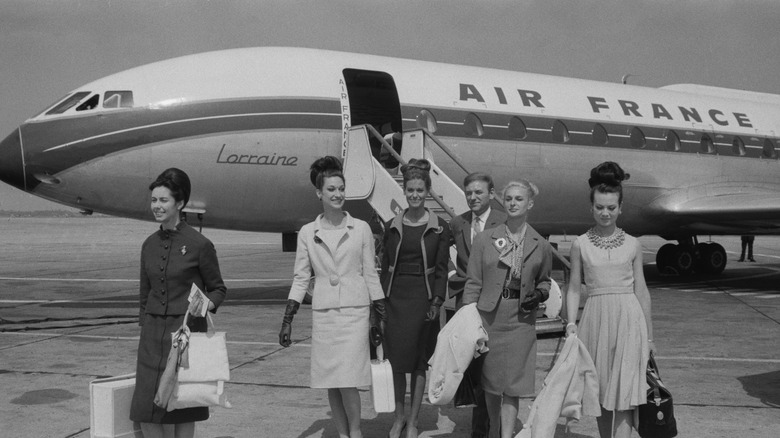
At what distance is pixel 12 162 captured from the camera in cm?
1076

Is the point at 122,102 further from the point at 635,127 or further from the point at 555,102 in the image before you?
the point at 635,127

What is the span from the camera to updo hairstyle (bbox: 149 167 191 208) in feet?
14.9

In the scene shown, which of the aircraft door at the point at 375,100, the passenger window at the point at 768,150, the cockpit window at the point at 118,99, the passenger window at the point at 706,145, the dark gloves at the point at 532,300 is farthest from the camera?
the passenger window at the point at 768,150

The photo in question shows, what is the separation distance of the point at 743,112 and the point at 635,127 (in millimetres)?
4077

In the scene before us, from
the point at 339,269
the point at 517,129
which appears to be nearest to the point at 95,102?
the point at 517,129

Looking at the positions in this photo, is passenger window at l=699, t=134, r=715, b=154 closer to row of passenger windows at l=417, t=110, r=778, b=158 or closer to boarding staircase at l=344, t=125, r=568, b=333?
row of passenger windows at l=417, t=110, r=778, b=158

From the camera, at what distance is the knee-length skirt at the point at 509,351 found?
4.95m

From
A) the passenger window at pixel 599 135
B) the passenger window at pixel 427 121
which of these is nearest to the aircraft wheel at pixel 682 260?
the passenger window at pixel 599 135

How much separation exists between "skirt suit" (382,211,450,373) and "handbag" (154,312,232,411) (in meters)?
1.62

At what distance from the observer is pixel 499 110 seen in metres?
13.6

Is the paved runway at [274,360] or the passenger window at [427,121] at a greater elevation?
the passenger window at [427,121]

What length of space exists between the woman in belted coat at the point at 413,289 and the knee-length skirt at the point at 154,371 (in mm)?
1618

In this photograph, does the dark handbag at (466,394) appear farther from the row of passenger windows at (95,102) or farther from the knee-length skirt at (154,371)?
the row of passenger windows at (95,102)

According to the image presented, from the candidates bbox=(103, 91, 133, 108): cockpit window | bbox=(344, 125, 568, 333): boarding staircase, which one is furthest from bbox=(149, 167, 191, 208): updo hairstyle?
bbox=(103, 91, 133, 108): cockpit window
